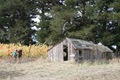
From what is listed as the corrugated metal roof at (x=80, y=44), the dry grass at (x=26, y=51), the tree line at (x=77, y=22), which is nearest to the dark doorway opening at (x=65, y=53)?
the corrugated metal roof at (x=80, y=44)

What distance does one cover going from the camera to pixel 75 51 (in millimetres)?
33281

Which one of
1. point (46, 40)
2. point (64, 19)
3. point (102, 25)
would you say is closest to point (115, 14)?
point (102, 25)

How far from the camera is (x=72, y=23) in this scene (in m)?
44.2

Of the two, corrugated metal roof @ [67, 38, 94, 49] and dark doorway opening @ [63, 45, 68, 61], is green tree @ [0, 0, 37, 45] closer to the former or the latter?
dark doorway opening @ [63, 45, 68, 61]

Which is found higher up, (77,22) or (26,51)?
(77,22)

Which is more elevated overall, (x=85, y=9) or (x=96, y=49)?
(x=85, y=9)

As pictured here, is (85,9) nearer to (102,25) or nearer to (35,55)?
(102,25)

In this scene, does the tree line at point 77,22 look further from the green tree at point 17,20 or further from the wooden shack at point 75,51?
the wooden shack at point 75,51

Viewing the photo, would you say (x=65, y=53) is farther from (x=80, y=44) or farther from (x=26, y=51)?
(x=26, y=51)

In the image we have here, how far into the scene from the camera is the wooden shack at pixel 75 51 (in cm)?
3347

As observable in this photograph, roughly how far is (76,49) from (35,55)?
263 inches

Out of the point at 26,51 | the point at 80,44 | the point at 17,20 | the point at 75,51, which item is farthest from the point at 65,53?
the point at 17,20

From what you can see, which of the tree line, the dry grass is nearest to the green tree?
the tree line

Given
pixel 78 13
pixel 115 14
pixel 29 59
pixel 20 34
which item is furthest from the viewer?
pixel 20 34
